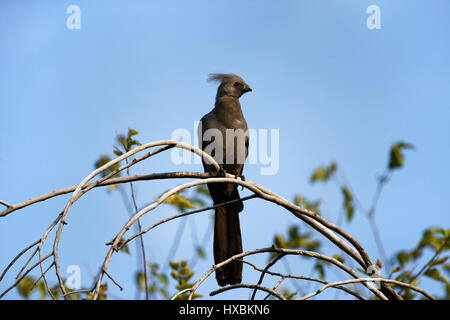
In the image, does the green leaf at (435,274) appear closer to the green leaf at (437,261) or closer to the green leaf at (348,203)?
the green leaf at (437,261)

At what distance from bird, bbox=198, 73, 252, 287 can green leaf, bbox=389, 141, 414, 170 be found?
4.89ft

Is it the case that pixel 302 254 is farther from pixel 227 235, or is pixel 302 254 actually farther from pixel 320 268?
pixel 227 235

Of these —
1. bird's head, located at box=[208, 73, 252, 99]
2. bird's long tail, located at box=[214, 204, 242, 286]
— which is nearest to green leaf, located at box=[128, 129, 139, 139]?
bird's long tail, located at box=[214, 204, 242, 286]

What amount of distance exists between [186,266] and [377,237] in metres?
1.42

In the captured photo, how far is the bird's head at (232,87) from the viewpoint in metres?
5.52

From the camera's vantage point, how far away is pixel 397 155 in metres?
3.40

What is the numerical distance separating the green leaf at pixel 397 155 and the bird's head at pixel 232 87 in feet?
7.96

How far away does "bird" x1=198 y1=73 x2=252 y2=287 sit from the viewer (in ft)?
14.4

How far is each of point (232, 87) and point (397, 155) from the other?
253 centimetres

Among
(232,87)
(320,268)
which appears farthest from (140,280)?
(232,87)

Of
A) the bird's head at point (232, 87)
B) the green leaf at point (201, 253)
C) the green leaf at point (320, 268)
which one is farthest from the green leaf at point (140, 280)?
the bird's head at point (232, 87)

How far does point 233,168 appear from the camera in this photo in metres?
4.98

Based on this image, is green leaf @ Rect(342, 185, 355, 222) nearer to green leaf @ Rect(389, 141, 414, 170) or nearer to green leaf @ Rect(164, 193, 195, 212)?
green leaf @ Rect(389, 141, 414, 170)
